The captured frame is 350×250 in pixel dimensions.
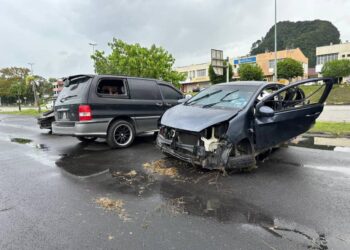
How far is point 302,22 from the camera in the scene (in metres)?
125

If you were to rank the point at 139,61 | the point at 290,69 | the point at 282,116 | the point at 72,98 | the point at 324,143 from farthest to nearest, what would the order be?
the point at 290,69
the point at 139,61
the point at 324,143
the point at 72,98
the point at 282,116

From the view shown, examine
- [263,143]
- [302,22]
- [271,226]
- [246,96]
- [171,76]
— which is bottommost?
[271,226]

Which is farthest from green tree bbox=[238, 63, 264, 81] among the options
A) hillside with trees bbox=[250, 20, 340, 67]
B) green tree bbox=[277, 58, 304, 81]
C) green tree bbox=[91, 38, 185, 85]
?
hillside with trees bbox=[250, 20, 340, 67]

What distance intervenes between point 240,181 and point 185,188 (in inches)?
39.9

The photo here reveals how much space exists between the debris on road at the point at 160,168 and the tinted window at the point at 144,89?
2.63 meters

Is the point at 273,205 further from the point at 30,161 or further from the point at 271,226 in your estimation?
the point at 30,161

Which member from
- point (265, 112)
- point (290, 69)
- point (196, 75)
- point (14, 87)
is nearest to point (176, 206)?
point (265, 112)

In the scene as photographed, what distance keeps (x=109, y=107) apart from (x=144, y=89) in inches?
54.3

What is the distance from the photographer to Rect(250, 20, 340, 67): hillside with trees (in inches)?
4183

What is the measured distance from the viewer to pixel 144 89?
7.96 meters

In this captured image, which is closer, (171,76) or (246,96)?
(246,96)

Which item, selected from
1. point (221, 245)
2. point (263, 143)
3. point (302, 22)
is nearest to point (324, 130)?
point (263, 143)

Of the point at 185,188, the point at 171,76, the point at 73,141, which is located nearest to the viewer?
the point at 185,188

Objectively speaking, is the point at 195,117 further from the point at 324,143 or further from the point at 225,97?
the point at 324,143
